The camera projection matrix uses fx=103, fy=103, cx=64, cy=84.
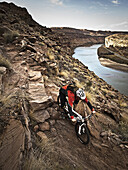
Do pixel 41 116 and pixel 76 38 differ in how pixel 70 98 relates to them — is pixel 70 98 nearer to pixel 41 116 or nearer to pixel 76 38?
pixel 41 116

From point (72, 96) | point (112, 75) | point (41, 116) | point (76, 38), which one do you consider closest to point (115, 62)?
point (112, 75)

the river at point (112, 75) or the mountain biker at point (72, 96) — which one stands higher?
the mountain biker at point (72, 96)

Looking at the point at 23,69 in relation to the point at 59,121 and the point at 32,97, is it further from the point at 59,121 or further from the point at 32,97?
the point at 59,121

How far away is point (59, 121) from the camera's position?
386 cm

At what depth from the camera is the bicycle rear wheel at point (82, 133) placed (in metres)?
3.50

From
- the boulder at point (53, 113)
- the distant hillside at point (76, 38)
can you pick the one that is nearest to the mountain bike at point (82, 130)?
the boulder at point (53, 113)

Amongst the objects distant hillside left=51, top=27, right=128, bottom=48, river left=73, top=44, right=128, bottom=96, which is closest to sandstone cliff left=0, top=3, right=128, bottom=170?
river left=73, top=44, right=128, bottom=96

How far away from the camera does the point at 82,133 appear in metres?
3.78

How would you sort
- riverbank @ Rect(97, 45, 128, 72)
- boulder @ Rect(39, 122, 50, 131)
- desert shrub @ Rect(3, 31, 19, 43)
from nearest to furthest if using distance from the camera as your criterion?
boulder @ Rect(39, 122, 50, 131)
desert shrub @ Rect(3, 31, 19, 43)
riverbank @ Rect(97, 45, 128, 72)

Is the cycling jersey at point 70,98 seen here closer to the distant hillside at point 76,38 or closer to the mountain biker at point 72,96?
Result: the mountain biker at point 72,96

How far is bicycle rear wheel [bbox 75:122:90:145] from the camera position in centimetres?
350

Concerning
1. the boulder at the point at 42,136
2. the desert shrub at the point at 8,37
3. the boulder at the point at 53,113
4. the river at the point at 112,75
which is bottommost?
the river at the point at 112,75

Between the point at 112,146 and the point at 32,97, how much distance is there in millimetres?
3340

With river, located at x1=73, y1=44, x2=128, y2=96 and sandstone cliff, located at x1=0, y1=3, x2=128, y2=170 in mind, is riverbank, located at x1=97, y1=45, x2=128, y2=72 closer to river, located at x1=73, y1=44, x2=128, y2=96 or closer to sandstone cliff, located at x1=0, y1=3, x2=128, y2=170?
river, located at x1=73, y1=44, x2=128, y2=96
